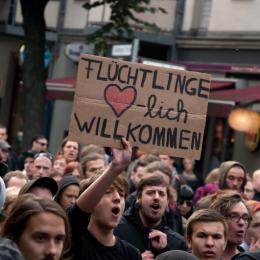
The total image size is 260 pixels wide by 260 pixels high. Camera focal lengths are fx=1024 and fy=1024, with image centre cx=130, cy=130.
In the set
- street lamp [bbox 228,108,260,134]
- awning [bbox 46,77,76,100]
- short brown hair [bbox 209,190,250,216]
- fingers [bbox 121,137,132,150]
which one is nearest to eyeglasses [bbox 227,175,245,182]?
short brown hair [bbox 209,190,250,216]

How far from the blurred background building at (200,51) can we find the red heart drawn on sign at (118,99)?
966 cm

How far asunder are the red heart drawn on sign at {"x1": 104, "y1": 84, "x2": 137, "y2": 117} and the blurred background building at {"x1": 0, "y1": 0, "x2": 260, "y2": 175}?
9.66 m

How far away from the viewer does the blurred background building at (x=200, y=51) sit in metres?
19.1

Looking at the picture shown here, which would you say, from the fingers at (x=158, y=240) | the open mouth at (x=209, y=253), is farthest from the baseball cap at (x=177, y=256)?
the fingers at (x=158, y=240)

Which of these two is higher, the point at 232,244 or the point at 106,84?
the point at 106,84

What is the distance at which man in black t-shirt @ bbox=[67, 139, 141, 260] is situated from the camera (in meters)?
5.63

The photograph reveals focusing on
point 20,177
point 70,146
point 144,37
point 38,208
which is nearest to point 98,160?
point 20,177

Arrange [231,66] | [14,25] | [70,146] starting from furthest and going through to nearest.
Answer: [14,25] < [231,66] < [70,146]

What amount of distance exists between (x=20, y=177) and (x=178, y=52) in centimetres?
1417

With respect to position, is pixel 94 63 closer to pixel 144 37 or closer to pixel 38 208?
pixel 38 208

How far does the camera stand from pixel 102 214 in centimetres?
595

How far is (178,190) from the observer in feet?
33.6

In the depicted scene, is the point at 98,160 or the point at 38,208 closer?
the point at 38,208

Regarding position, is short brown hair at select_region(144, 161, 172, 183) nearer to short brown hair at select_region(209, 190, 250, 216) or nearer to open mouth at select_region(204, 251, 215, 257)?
short brown hair at select_region(209, 190, 250, 216)
